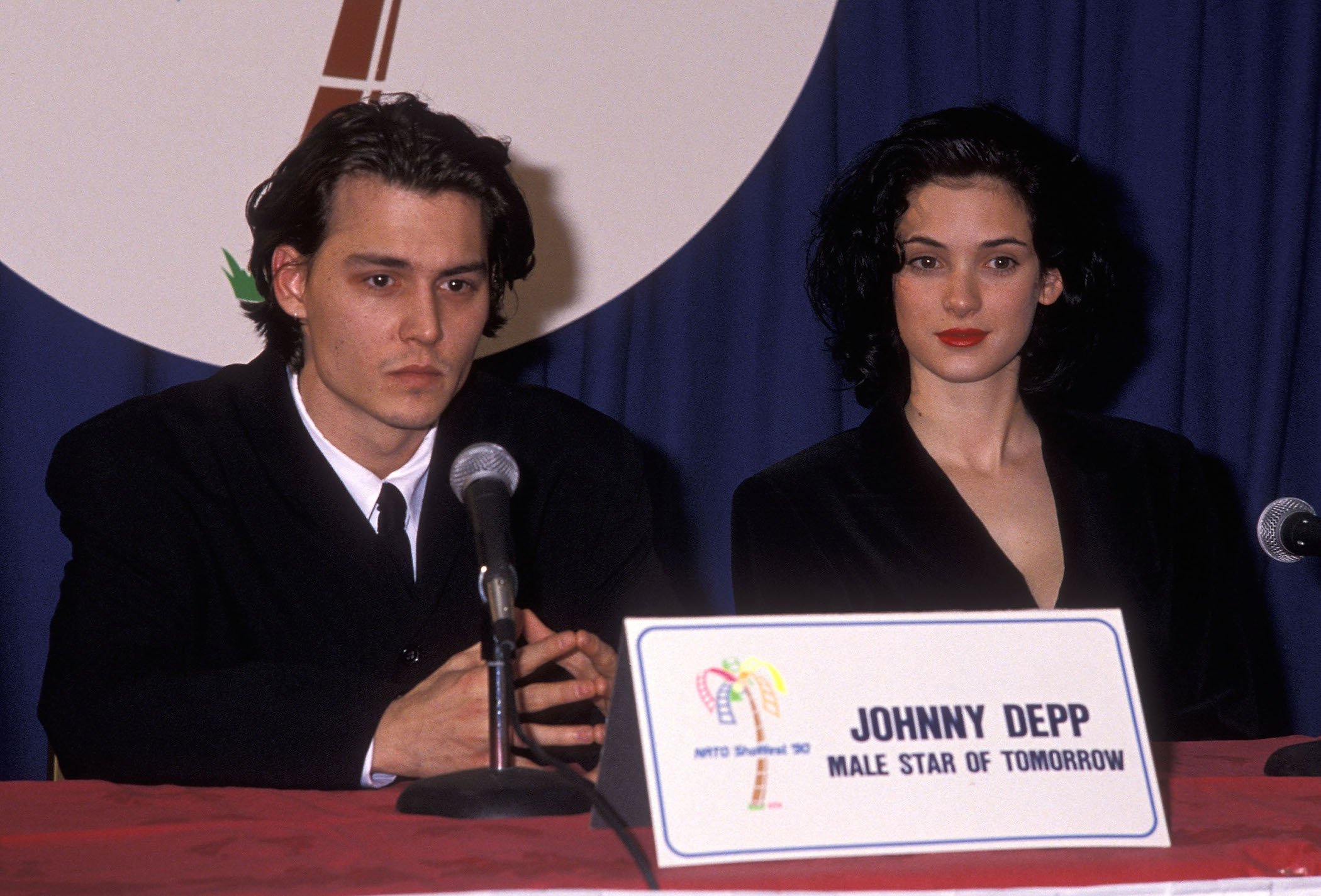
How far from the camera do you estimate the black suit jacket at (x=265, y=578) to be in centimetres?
143

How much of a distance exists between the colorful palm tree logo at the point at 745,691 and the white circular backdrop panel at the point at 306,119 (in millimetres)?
1619

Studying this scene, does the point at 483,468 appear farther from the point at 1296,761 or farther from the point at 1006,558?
the point at 1006,558

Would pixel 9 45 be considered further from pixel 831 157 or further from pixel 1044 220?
pixel 1044 220

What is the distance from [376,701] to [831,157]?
5.77ft

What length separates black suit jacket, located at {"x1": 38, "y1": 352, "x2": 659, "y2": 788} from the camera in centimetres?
143

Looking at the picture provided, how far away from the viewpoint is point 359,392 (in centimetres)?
189

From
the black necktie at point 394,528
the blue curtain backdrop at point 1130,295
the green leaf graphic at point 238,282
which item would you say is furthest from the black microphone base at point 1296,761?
the green leaf graphic at point 238,282

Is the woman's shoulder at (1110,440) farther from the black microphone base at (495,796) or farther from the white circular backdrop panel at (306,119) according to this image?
the black microphone base at (495,796)

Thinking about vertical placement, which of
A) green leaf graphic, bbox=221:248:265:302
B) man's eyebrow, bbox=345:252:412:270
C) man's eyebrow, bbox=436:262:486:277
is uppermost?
man's eyebrow, bbox=345:252:412:270

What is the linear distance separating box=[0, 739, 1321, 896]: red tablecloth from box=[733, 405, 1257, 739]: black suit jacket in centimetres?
85

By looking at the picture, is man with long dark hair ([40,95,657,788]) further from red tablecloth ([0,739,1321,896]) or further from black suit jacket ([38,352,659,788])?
red tablecloth ([0,739,1321,896])

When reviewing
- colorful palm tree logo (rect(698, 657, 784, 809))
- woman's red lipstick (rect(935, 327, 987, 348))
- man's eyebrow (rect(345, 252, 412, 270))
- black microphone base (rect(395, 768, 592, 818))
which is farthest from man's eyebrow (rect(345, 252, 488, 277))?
colorful palm tree logo (rect(698, 657, 784, 809))

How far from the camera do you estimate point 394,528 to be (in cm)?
185

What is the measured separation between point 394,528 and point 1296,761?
46.9 inches
